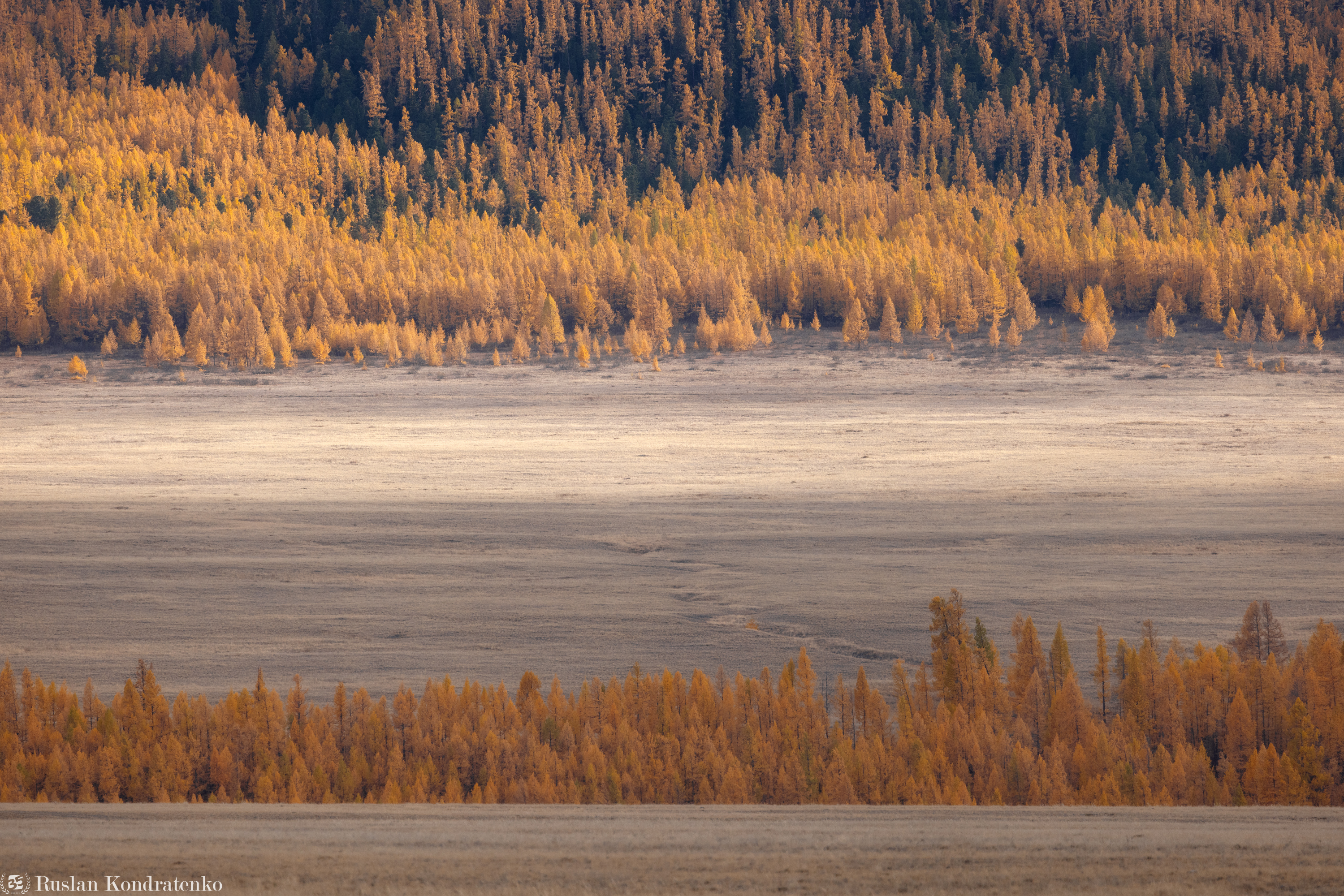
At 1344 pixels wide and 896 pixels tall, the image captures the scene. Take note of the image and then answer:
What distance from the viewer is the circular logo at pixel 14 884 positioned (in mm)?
3887

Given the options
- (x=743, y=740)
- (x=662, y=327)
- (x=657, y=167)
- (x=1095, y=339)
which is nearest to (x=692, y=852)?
(x=743, y=740)

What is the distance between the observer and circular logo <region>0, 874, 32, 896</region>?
3.89 m

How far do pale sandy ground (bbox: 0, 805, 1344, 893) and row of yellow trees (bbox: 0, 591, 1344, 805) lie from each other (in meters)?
1.77

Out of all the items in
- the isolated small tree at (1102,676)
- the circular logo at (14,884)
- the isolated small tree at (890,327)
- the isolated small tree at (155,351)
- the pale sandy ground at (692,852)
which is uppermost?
the isolated small tree at (155,351)

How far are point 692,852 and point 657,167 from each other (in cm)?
3208

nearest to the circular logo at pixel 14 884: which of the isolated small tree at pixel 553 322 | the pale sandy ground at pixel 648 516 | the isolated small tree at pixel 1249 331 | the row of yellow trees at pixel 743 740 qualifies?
the row of yellow trees at pixel 743 740

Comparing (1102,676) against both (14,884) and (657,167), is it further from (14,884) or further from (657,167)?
(657,167)

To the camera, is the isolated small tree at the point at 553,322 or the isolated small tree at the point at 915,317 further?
the isolated small tree at the point at 553,322

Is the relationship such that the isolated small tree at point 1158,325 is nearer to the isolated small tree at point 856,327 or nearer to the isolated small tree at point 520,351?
the isolated small tree at point 856,327

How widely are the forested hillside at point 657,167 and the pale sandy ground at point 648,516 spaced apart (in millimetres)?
3609

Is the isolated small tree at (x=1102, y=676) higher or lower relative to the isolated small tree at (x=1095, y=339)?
lower

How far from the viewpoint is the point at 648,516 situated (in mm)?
12320

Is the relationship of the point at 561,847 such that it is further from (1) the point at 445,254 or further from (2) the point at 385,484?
(1) the point at 445,254

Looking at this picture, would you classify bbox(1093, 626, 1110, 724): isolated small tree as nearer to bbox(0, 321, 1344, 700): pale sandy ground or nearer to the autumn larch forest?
the autumn larch forest
